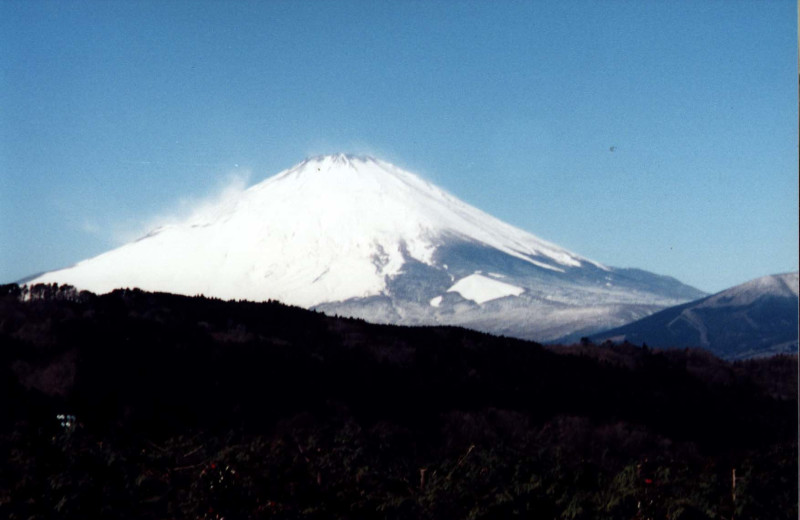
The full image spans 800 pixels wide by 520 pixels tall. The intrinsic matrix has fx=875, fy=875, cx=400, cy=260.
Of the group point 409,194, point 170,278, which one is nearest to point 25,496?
point 170,278

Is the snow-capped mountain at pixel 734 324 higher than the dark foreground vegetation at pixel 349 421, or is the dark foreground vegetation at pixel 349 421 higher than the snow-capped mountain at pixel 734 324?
the snow-capped mountain at pixel 734 324

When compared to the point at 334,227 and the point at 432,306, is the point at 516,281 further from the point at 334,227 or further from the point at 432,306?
the point at 334,227

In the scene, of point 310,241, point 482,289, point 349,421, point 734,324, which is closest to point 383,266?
point 310,241

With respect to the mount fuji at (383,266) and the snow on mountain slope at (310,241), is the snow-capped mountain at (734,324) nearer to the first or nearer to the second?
the mount fuji at (383,266)

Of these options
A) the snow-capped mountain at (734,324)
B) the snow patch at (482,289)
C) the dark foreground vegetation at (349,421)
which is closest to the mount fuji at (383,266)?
the snow patch at (482,289)

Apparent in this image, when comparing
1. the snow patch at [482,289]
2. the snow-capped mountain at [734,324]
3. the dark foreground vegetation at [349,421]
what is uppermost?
the snow patch at [482,289]

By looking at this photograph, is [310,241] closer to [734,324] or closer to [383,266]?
[383,266]
